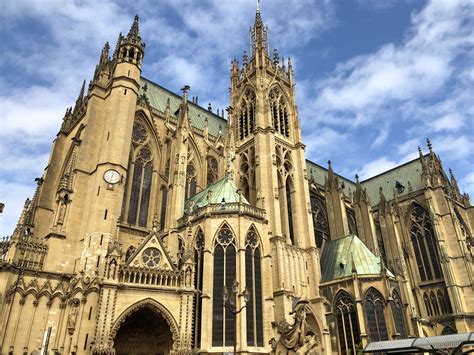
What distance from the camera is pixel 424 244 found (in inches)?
1836

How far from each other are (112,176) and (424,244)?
37262mm

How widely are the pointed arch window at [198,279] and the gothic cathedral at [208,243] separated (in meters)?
0.10

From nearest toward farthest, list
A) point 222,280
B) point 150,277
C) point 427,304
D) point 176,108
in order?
point 150,277 < point 222,280 < point 176,108 < point 427,304

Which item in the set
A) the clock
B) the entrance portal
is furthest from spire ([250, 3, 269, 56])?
the entrance portal

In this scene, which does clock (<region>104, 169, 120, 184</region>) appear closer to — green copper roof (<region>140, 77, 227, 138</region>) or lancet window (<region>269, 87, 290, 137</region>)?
green copper roof (<region>140, 77, 227, 138</region>)

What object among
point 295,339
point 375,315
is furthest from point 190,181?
point 295,339

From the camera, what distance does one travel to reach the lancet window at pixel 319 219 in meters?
43.0

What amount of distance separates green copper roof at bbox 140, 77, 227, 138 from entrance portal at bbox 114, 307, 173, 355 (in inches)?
808

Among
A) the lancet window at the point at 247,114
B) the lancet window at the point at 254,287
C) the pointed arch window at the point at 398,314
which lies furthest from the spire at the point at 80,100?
the pointed arch window at the point at 398,314

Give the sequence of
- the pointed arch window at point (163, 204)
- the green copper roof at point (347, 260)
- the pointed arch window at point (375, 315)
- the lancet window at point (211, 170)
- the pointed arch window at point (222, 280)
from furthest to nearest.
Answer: the lancet window at point (211, 170) < the pointed arch window at point (163, 204) < the green copper roof at point (347, 260) < the pointed arch window at point (375, 315) < the pointed arch window at point (222, 280)

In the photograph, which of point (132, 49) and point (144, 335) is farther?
point (132, 49)

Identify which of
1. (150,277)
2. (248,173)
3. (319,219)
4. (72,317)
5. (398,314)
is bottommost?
(72,317)

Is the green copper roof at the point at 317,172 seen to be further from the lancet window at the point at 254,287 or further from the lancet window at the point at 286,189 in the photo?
the lancet window at the point at 254,287

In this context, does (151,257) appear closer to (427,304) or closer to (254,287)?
(254,287)
